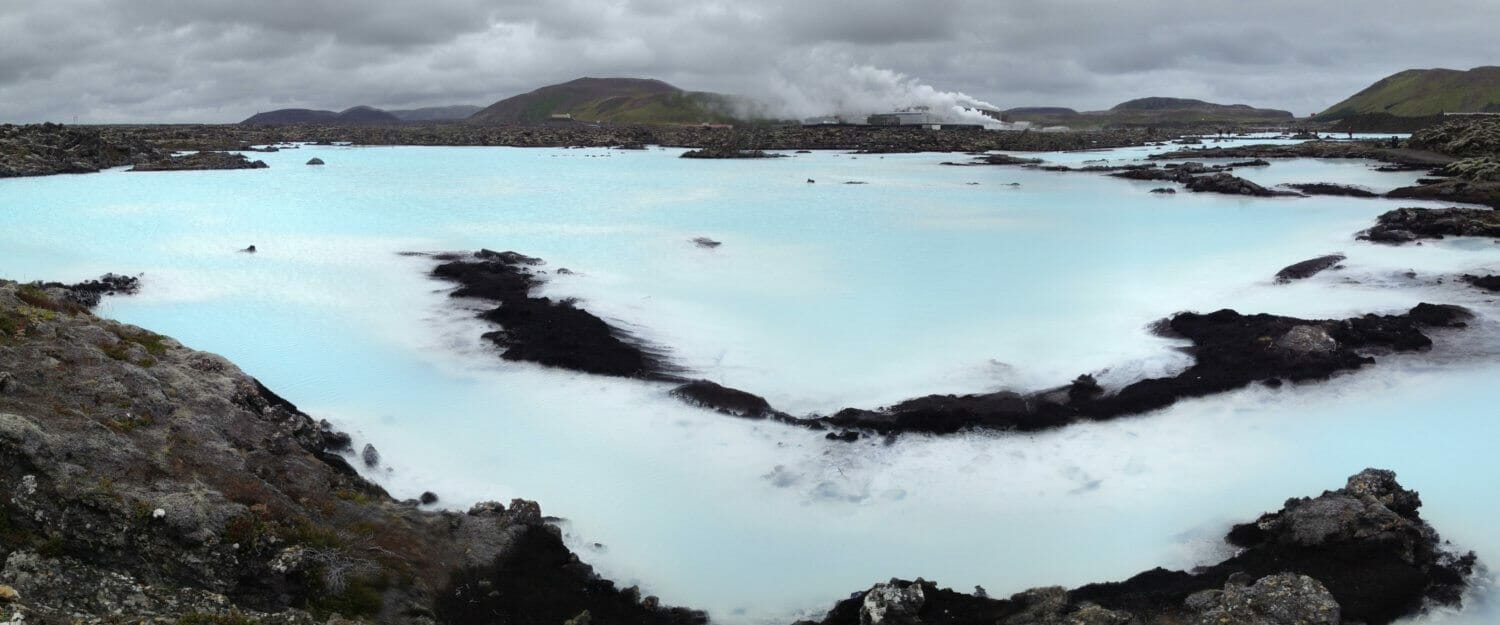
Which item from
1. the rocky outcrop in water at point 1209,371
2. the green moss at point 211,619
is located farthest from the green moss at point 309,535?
the rocky outcrop in water at point 1209,371

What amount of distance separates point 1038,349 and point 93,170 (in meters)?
37.7

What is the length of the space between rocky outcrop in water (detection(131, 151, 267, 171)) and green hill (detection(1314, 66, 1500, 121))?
112499 mm

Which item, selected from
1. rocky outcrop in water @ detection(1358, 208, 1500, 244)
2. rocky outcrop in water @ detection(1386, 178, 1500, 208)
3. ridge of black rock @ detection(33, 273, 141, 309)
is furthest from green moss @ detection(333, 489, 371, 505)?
rocky outcrop in water @ detection(1386, 178, 1500, 208)

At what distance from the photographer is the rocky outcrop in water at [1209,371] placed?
784 centimetres

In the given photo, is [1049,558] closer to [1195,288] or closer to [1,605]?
[1,605]

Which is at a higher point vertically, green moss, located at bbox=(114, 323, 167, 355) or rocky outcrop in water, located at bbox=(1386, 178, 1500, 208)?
rocky outcrop in water, located at bbox=(1386, 178, 1500, 208)

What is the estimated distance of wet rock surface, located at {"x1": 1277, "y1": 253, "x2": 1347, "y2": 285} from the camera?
1396 centimetres

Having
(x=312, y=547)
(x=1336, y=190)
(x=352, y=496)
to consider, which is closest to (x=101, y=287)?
(x=352, y=496)

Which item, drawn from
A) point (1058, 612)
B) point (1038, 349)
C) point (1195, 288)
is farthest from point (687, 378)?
point (1195, 288)

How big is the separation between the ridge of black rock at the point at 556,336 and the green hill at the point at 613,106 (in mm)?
90157

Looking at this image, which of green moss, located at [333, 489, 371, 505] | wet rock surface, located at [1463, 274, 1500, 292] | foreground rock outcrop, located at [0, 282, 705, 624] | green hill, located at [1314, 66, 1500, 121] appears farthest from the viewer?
green hill, located at [1314, 66, 1500, 121]

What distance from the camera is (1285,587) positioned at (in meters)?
4.62

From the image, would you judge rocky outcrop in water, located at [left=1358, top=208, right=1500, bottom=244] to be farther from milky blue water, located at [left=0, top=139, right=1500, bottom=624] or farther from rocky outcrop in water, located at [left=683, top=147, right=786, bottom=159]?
rocky outcrop in water, located at [left=683, top=147, right=786, bottom=159]

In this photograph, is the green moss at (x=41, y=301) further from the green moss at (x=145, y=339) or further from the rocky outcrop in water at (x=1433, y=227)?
the rocky outcrop in water at (x=1433, y=227)
